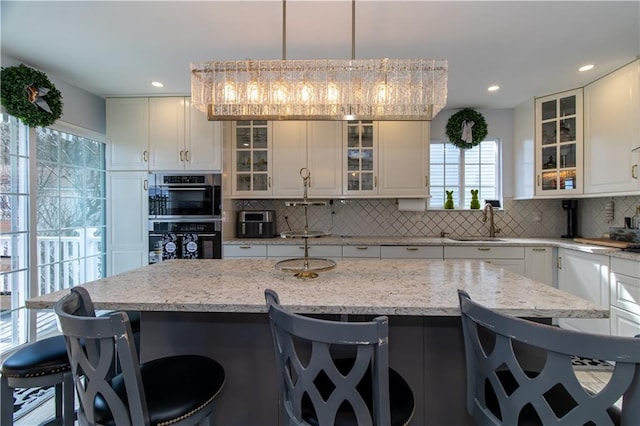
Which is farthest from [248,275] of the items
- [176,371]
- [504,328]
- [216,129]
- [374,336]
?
[216,129]

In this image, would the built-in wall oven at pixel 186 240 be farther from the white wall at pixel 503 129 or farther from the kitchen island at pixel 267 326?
the white wall at pixel 503 129

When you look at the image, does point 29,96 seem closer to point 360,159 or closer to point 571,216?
point 360,159

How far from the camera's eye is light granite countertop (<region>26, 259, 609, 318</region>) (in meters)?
1.10

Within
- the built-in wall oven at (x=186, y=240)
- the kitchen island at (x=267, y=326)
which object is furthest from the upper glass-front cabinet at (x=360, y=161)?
the kitchen island at (x=267, y=326)

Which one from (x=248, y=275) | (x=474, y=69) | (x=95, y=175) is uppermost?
(x=474, y=69)

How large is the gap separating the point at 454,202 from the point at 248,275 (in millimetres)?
3103

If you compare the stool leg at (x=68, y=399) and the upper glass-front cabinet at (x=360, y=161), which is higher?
the upper glass-front cabinet at (x=360, y=161)

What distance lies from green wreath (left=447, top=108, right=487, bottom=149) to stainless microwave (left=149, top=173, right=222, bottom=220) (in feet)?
9.19

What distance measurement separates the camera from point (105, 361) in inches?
34.7

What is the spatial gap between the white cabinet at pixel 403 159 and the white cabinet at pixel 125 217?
8.78 feet

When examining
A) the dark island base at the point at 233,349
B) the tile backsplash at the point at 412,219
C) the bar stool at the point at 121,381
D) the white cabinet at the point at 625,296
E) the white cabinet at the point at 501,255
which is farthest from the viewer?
the tile backsplash at the point at 412,219

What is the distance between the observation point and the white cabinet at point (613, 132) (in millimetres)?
2520

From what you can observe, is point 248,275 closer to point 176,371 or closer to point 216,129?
point 176,371

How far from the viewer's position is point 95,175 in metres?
3.34
